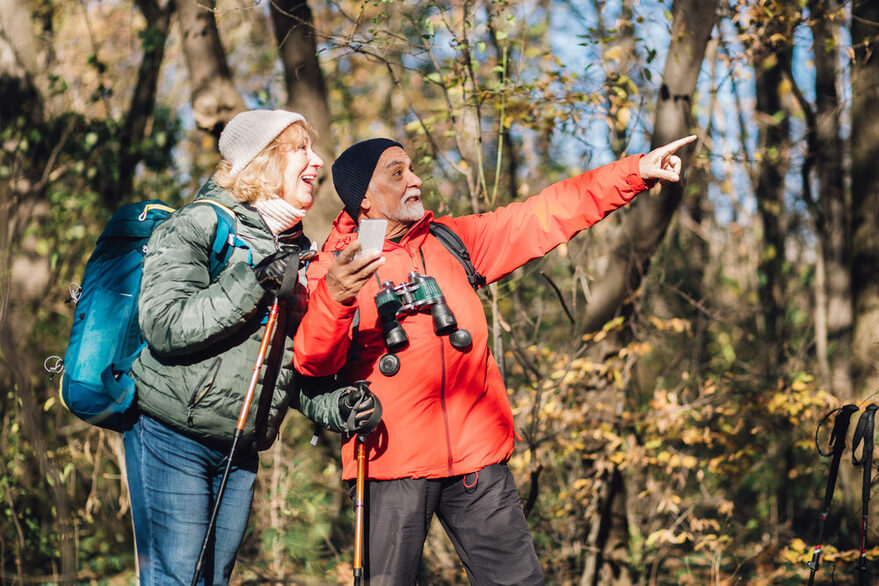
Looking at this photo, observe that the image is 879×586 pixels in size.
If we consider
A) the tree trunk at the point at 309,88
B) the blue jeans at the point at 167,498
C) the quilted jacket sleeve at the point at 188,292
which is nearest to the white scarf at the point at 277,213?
the quilted jacket sleeve at the point at 188,292

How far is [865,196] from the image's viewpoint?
5645mm

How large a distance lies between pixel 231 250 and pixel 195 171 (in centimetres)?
529

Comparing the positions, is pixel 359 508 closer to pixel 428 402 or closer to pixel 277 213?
pixel 428 402

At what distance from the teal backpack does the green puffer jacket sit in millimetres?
46

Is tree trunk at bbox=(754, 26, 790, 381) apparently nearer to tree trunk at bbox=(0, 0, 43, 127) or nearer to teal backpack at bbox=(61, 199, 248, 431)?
teal backpack at bbox=(61, 199, 248, 431)

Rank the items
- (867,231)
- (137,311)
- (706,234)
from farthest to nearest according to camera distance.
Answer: (706,234) < (867,231) < (137,311)

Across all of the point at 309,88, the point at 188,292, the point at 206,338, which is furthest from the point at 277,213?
the point at 309,88

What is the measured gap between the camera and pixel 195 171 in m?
7.82

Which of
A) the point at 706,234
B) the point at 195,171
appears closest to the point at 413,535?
the point at 195,171

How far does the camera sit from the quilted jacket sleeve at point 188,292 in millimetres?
2594

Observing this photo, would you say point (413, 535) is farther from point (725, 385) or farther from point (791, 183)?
point (791, 183)

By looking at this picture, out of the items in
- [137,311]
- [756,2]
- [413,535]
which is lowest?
[413,535]

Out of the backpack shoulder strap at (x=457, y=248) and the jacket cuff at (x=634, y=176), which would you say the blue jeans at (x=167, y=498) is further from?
the jacket cuff at (x=634, y=176)

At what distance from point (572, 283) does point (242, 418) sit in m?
3.20
